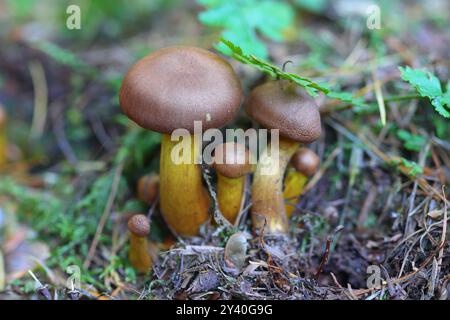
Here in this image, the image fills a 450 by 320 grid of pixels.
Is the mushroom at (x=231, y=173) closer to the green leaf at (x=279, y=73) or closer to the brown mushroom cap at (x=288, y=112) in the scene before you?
the brown mushroom cap at (x=288, y=112)

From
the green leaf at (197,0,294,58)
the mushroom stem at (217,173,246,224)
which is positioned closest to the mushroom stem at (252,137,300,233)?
the mushroom stem at (217,173,246,224)

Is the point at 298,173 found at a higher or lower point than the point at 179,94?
lower

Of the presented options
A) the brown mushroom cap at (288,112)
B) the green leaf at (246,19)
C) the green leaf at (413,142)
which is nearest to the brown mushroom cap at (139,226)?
the brown mushroom cap at (288,112)

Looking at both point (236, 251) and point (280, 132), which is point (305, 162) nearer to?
point (280, 132)

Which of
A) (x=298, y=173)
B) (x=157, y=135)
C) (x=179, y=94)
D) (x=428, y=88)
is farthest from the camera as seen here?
(x=157, y=135)

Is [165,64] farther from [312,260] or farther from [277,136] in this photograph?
[312,260]

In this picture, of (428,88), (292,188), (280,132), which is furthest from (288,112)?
(428,88)
